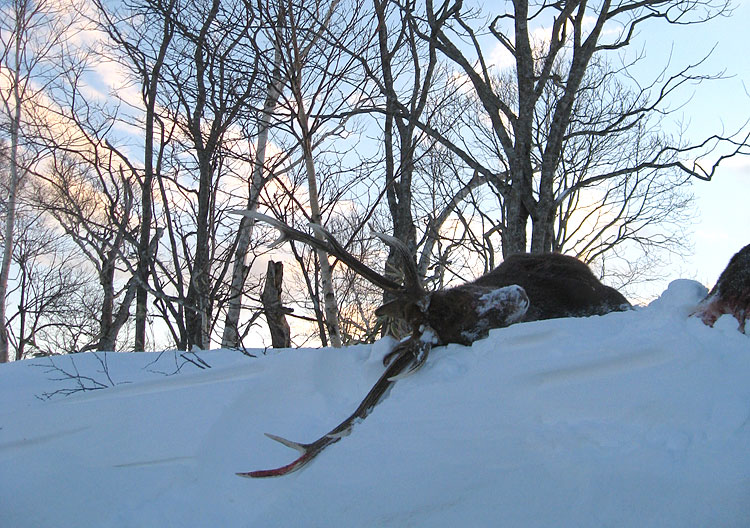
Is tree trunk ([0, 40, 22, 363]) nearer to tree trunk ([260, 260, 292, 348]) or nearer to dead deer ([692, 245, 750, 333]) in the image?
tree trunk ([260, 260, 292, 348])

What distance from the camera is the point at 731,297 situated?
2.49 m

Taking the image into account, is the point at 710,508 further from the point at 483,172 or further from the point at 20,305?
the point at 20,305

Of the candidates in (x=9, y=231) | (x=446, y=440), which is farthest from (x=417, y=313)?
(x=9, y=231)

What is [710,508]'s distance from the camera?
1711 millimetres

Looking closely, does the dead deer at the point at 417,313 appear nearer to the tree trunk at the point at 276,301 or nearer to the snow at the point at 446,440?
the snow at the point at 446,440

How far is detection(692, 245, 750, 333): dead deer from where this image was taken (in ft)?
7.91

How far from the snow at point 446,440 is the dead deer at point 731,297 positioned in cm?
7

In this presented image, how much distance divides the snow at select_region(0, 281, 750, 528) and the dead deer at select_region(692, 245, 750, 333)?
0.07m

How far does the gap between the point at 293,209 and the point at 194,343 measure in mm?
2109

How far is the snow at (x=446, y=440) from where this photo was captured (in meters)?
1.90

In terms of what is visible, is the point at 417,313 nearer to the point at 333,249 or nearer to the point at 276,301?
the point at 333,249

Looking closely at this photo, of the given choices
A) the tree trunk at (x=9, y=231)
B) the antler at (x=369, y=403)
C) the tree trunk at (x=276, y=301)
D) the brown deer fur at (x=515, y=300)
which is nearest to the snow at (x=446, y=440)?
the antler at (x=369, y=403)

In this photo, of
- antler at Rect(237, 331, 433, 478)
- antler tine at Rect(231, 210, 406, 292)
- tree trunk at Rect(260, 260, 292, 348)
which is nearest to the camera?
antler at Rect(237, 331, 433, 478)

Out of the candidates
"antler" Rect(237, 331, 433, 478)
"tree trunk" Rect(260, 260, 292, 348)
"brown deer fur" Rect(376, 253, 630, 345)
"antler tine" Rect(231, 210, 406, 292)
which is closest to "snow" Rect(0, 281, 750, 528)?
"antler" Rect(237, 331, 433, 478)
